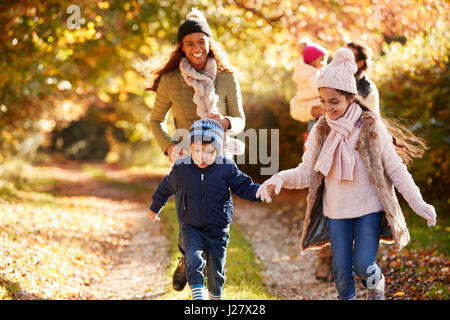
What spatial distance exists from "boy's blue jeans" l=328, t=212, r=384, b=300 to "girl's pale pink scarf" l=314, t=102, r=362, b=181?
336 millimetres

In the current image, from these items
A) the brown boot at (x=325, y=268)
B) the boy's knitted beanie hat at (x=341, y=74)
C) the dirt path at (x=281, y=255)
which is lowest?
the dirt path at (x=281, y=255)

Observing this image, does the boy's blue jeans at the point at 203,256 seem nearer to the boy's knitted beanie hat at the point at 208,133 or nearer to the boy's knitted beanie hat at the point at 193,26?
the boy's knitted beanie hat at the point at 208,133

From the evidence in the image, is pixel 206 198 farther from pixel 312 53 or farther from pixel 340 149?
pixel 312 53

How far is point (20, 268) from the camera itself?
5574 millimetres

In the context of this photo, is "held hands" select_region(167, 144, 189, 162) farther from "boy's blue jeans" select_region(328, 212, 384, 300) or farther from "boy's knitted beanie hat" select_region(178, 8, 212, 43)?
"boy's blue jeans" select_region(328, 212, 384, 300)

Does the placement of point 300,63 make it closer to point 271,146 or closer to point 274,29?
point 274,29

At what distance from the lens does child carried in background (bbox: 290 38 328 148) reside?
18.9ft

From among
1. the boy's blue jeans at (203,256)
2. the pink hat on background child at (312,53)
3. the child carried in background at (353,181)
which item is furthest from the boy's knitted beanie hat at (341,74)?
the pink hat on background child at (312,53)

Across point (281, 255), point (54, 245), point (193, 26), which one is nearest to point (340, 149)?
point (193, 26)

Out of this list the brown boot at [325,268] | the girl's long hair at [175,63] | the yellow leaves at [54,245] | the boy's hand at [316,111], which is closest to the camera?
the girl's long hair at [175,63]

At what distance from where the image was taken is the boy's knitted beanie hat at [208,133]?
4121 millimetres

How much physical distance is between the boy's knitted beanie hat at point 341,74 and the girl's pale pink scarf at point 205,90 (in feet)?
3.39

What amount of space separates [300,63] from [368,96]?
3.41 ft
